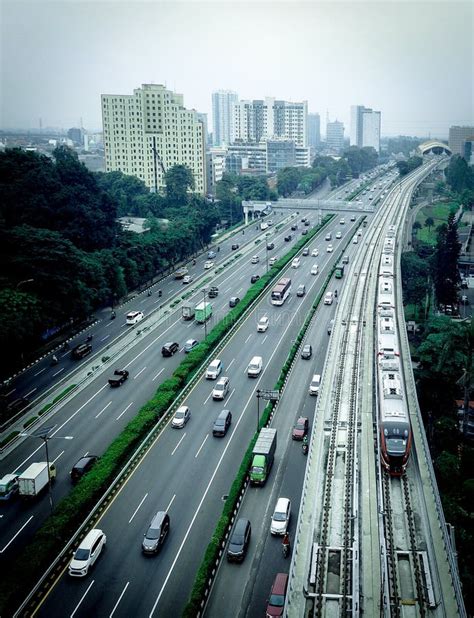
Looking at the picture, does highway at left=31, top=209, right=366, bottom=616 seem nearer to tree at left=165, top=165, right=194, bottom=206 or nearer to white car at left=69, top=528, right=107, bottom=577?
white car at left=69, top=528, right=107, bottom=577

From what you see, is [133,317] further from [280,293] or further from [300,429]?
[300,429]

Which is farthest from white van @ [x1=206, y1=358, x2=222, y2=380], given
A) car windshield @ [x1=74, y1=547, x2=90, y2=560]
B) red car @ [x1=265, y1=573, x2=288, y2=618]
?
red car @ [x1=265, y1=573, x2=288, y2=618]

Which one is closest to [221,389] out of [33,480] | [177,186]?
[33,480]

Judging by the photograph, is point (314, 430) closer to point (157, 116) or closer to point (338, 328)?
point (338, 328)

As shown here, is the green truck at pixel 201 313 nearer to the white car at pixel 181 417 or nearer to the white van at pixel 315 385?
the white van at pixel 315 385

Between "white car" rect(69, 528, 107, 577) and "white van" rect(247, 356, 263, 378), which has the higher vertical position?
"white van" rect(247, 356, 263, 378)

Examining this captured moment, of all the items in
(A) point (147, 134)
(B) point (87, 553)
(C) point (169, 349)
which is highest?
(A) point (147, 134)
